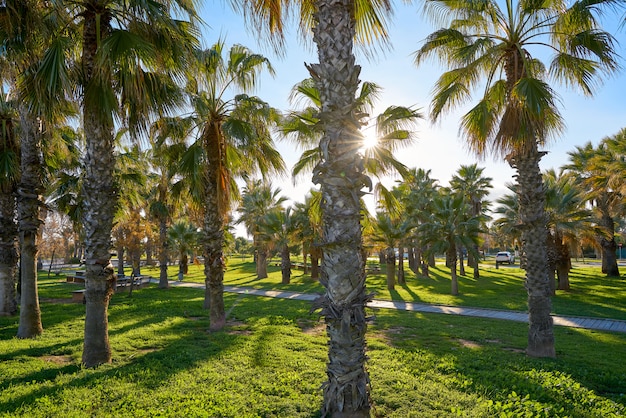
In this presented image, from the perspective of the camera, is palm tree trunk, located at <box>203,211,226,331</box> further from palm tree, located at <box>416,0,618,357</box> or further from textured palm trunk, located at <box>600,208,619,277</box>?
textured palm trunk, located at <box>600,208,619,277</box>

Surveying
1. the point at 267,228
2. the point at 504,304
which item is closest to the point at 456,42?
the point at 504,304

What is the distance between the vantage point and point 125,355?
8.68 metres

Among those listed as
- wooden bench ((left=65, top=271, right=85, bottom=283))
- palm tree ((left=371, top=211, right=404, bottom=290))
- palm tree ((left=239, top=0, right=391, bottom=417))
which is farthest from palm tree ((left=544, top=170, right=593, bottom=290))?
wooden bench ((left=65, top=271, right=85, bottom=283))

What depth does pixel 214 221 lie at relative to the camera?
11.7 metres

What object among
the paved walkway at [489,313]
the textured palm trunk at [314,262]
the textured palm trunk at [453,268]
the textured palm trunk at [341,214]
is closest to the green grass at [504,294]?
the textured palm trunk at [453,268]

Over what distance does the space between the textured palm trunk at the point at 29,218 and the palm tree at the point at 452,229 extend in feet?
60.2

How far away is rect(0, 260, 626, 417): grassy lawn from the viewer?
18.7 ft

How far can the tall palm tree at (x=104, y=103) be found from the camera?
7363mm

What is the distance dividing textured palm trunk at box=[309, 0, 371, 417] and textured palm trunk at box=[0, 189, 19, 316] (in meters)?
12.1

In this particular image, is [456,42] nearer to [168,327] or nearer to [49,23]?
[49,23]

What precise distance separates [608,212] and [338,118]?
3094 centimetres

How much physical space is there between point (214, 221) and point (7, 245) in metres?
6.67

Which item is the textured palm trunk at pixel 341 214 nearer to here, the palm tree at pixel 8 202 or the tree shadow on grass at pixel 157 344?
the tree shadow on grass at pixel 157 344

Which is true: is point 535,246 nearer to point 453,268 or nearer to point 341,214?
point 341,214
